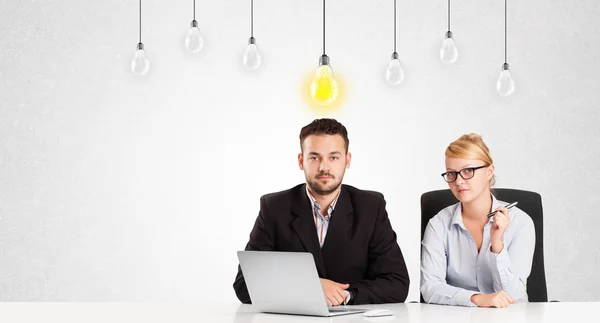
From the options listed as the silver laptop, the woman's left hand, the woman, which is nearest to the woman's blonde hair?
the woman

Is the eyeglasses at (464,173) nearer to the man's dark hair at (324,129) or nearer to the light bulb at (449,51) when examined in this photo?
the man's dark hair at (324,129)

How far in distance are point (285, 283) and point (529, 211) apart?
1294 mm

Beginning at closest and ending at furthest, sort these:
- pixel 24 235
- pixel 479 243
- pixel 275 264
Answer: pixel 275 264, pixel 479 243, pixel 24 235

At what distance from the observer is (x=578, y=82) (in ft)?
14.5

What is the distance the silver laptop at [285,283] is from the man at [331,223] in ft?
1.76

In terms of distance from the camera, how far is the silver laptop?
5.86 feet

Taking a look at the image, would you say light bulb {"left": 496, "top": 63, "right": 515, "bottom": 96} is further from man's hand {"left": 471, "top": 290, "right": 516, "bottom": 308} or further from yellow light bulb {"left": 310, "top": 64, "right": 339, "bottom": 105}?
man's hand {"left": 471, "top": 290, "right": 516, "bottom": 308}

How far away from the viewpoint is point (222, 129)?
4.27 m

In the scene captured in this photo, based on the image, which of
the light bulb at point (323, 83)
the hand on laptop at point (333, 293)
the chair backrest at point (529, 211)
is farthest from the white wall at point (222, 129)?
the hand on laptop at point (333, 293)

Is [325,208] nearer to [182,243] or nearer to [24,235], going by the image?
[182,243]

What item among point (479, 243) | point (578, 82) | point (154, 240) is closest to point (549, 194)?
point (578, 82)

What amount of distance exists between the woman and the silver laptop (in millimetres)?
642

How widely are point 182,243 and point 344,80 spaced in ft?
4.62

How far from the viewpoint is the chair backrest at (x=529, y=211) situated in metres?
2.70
